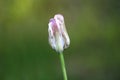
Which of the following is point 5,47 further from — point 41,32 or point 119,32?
point 119,32

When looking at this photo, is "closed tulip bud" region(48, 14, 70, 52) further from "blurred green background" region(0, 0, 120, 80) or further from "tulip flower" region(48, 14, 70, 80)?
"blurred green background" region(0, 0, 120, 80)

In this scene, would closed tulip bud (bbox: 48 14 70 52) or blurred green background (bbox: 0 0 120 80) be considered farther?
blurred green background (bbox: 0 0 120 80)

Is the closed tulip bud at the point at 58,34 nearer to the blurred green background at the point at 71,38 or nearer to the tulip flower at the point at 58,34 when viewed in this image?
the tulip flower at the point at 58,34

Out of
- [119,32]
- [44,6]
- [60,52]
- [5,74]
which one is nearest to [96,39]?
[119,32]

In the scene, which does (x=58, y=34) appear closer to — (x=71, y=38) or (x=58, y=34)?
(x=58, y=34)

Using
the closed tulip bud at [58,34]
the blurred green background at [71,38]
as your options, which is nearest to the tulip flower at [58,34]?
the closed tulip bud at [58,34]

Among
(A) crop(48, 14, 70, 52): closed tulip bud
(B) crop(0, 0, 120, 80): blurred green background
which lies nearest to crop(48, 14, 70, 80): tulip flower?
(A) crop(48, 14, 70, 52): closed tulip bud
